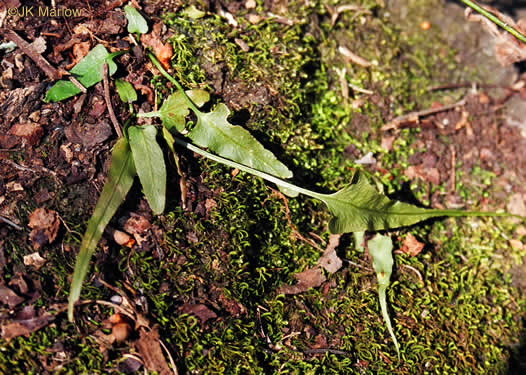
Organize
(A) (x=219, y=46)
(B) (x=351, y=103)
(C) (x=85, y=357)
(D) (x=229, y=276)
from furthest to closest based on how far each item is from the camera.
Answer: (B) (x=351, y=103) < (A) (x=219, y=46) < (D) (x=229, y=276) < (C) (x=85, y=357)

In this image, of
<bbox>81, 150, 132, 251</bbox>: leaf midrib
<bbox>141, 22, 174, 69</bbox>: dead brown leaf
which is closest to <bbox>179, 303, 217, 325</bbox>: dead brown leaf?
<bbox>81, 150, 132, 251</bbox>: leaf midrib

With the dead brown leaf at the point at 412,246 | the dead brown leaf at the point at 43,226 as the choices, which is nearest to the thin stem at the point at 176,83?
the dead brown leaf at the point at 43,226

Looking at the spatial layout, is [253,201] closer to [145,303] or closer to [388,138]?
[145,303]

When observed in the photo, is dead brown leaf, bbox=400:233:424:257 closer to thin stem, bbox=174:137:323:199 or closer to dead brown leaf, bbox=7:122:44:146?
thin stem, bbox=174:137:323:199

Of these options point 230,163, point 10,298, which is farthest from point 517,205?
point 10,298

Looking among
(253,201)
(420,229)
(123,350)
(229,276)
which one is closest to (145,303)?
(123,350)

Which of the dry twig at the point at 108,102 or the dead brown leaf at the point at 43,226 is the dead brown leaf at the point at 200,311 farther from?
the dry twig at the point at 108,102

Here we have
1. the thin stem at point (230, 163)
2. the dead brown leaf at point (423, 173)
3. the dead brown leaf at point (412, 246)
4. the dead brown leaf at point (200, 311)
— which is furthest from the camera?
the dead brown leaf at point (423, 173)
